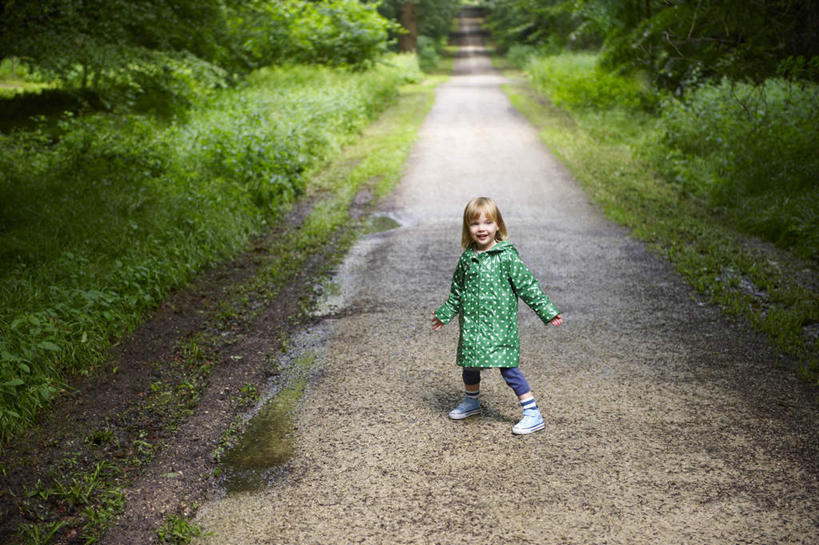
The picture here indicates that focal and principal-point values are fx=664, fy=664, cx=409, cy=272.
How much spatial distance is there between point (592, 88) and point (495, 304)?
16.6 meters

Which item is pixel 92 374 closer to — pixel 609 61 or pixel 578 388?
pixel 578 388

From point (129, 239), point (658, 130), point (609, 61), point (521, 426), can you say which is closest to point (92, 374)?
point (129, 239)

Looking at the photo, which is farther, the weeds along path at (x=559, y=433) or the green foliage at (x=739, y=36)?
the green foliage at (x=739, y=36)

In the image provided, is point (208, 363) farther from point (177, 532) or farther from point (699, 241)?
point (699, 241)

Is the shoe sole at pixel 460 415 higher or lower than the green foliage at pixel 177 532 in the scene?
lower

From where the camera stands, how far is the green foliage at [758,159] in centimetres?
846

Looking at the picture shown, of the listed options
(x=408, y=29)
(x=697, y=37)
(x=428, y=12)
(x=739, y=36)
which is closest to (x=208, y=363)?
(x=739, y=36)

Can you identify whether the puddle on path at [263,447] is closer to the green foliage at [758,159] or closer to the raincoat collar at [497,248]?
the raincoat collar at [497,248]

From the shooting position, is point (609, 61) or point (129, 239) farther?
point (609, 61)

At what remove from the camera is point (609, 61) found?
2000cm

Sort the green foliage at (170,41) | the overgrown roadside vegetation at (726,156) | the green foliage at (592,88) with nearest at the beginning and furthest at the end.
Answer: the overgrown roadside vegetation at (726,156) < the green foliage at (170,41) < the green foliage at (592,88)

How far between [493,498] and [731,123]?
10.0m

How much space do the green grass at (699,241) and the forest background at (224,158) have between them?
0.11 ft

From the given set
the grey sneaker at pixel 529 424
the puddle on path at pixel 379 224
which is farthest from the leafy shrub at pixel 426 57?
the grey sneaker at pixel 529 424
